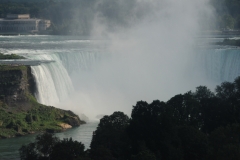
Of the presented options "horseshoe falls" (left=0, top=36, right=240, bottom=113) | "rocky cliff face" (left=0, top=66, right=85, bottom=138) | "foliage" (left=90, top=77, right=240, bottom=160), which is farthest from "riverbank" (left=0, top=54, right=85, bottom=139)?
"foliage" (left=90, top=77, right=240, bottom=160)

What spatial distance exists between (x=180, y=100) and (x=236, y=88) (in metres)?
2.57

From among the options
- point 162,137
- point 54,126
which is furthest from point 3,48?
point 162,137

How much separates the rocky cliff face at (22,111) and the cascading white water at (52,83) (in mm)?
747

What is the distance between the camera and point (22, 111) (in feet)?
95.6

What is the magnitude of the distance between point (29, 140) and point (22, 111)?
3.12m

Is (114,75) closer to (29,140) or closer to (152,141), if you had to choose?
(29,140)

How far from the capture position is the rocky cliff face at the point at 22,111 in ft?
91.5

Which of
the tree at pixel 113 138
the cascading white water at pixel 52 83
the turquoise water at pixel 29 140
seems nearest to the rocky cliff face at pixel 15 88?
the cascading white water at pixel 52 83

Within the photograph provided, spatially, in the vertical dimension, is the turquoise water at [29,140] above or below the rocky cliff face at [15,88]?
below

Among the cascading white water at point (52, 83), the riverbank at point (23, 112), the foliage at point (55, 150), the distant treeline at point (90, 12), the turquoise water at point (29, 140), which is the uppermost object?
the distant treeline at point (90, 12)

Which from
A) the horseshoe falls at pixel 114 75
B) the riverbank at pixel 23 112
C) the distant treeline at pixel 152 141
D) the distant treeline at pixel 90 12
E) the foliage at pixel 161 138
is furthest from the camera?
the distant treeline at pixel 90 12

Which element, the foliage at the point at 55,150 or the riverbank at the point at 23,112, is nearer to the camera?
the foliage at the point at 55,150

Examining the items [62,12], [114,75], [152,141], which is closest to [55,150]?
[152,141]

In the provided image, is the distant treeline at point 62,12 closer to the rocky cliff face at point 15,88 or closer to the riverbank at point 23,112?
the rocky cliff face at point 15,88
